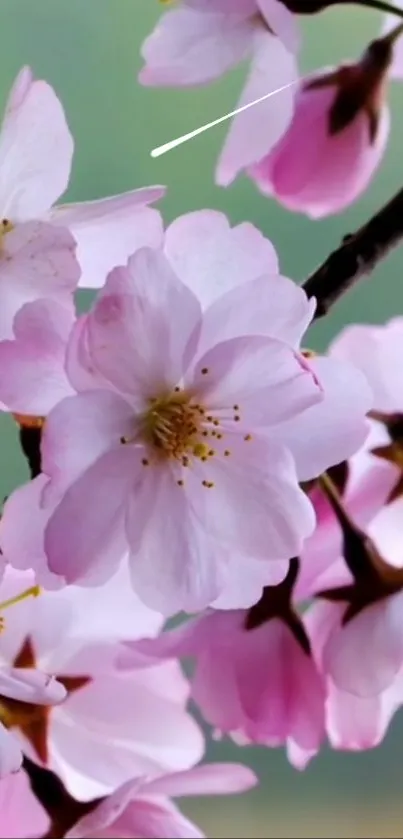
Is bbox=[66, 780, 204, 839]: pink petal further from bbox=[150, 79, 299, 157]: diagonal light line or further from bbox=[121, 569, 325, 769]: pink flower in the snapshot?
bbox=[150, 79, 299, 157]: diagonal light line

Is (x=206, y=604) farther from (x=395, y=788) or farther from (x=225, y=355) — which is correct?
(x=395, y=788)

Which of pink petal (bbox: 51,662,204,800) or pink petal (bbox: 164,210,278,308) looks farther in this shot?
pink petal (bbox: 51,662,204,800)

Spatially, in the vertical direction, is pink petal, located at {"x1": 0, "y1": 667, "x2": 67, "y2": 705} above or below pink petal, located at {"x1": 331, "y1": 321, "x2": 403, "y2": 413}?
below

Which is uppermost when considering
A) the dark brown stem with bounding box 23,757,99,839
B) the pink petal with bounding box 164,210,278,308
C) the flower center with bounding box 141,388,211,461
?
the pink petal with bounding box 164,210,278,308

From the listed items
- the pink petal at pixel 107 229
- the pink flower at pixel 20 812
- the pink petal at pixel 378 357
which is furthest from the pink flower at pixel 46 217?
the pink flower at pixel 20 812

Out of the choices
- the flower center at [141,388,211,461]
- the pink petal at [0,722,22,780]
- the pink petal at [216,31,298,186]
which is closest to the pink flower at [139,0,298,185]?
the pink petal at [216,31,298,186]

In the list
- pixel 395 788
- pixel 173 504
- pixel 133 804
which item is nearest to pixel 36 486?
pixel 173 504
